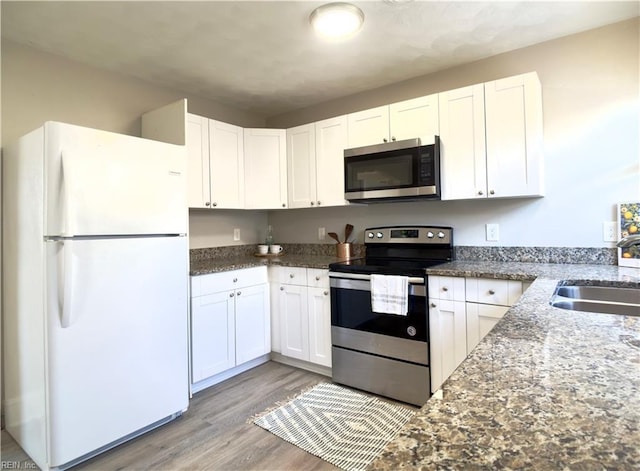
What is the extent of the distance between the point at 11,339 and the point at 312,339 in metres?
1.86

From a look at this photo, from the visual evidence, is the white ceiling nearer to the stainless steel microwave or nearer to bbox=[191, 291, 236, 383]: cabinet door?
the stainless steel microwave

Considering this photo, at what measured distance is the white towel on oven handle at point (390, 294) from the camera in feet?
7.43

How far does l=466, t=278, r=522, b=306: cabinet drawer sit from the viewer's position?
77.8 inches

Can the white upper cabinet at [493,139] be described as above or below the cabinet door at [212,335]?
above

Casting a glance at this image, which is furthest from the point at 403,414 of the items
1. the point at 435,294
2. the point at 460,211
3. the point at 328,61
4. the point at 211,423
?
the point at 328,61

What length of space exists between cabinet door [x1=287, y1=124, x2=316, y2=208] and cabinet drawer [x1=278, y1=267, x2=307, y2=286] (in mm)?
588

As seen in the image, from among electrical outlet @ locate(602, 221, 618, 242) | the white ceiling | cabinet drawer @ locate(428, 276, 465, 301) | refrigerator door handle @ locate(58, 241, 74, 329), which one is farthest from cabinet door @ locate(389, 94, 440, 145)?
refrigerator door handle @ locate(58, 241, 74, 329)

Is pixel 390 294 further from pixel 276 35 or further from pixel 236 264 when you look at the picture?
pixel 276 35

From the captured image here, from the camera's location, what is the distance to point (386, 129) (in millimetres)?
2668

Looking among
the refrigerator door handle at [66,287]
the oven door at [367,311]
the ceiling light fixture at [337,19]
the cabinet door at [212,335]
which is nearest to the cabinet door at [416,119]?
the ceiling light fixture at [337,19]

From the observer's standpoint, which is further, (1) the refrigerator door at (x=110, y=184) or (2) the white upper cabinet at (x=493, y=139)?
(2) the white upper cabinet at (x=493, y=139)

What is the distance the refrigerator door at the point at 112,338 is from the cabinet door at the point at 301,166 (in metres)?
1.21

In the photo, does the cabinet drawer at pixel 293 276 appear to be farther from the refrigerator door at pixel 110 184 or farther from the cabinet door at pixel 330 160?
the refrigerator door at pixel 110 184

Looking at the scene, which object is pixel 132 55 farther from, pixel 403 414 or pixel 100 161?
pixel 403 414
